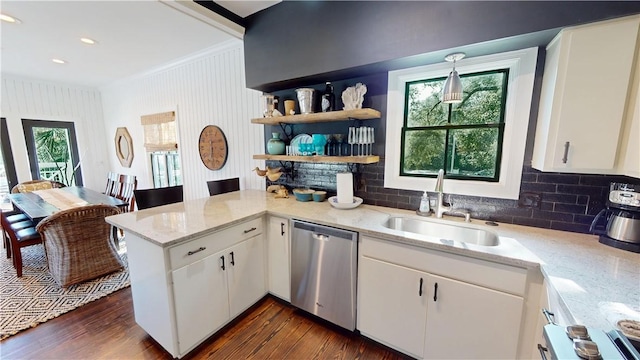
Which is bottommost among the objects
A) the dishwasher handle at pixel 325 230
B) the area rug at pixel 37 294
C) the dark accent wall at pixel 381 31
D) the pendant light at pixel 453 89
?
the area rug at pixel 37 294

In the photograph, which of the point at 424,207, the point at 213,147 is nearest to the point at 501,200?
the point at 424,207

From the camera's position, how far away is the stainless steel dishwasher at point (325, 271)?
1.69m

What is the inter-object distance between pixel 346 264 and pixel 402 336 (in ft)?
1.90

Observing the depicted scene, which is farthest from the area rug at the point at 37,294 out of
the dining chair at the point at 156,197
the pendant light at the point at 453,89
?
the pendant light at the point at 453,89

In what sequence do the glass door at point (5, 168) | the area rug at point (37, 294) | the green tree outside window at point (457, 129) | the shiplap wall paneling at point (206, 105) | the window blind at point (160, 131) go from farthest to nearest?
the glass door at point (5, 168) < the window blind at point (160, 131) < the shiplap wall paneling at point (206, 105) < the area rug at point (37, 294) < the green tree outside window at point (457, 129)

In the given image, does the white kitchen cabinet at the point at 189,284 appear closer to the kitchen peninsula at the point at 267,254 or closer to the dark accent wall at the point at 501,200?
the kitchen peninsula at the point at 267,254

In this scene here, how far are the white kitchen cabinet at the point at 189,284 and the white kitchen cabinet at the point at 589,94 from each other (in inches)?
84.0

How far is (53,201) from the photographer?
2992mm

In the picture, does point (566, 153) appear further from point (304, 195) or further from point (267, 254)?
point (267, 254)

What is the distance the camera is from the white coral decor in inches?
76.9

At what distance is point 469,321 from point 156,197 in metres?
2.70

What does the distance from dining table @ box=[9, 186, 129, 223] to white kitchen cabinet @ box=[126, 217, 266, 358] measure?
5.93 ft

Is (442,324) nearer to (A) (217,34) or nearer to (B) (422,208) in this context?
(B) (422,208)

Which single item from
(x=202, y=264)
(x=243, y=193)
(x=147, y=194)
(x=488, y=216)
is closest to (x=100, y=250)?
(x=147, y=194)
